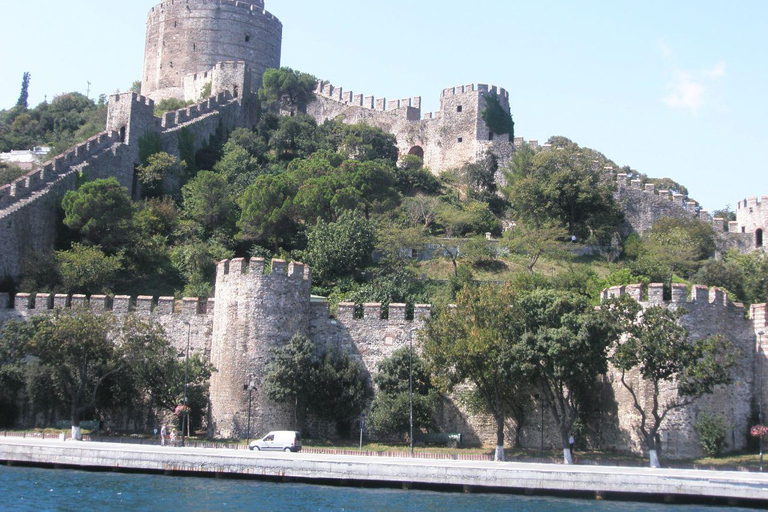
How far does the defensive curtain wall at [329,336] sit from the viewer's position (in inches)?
1437

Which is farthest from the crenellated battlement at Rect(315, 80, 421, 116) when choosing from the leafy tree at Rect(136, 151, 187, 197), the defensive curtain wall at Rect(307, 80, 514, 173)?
the leafy tree at Rect(136, 151, 187, 197)

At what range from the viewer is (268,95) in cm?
8088

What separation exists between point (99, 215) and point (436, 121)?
105 ft

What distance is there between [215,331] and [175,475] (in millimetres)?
8555

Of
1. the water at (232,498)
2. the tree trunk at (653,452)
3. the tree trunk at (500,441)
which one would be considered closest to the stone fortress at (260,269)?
the tree trunk at (653,452)

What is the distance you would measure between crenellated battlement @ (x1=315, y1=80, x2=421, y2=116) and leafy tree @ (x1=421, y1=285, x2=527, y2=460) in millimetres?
43243

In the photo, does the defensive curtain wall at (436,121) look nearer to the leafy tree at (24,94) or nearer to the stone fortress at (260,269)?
the stone fortress at (260,269)

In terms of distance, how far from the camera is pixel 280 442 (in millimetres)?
35750

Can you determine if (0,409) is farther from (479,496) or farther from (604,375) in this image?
(604,375)

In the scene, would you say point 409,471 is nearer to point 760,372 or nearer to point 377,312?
point 377,312

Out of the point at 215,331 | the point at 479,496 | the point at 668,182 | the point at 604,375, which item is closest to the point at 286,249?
the point at 215,331

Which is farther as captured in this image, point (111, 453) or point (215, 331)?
point (215, 331)

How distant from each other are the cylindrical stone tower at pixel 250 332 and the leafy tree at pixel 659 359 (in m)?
12.1

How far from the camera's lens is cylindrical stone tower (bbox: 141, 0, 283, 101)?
3359 inches
